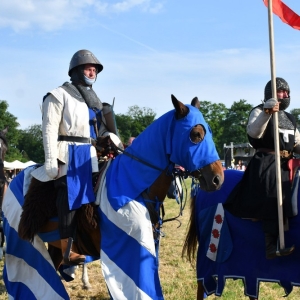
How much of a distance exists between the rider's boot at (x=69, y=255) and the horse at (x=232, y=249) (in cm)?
153

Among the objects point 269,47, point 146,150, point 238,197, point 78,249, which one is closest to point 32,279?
point 78,249

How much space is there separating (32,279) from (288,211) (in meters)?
2.80

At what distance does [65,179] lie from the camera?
4602 millimetres

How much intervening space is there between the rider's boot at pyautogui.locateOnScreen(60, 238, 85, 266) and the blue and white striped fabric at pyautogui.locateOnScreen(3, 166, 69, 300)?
0.37 meters

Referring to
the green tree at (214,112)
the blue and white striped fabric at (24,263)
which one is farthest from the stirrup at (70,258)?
the green tree at (214,112)

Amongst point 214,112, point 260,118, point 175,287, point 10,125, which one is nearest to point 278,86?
point 260,118

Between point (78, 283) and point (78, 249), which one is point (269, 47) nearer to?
point (78, 249)

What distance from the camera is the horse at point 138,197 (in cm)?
404

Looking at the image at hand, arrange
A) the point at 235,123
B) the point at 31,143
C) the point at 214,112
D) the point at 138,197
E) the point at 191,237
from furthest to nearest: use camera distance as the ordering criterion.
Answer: the point at 31,143 < the point at 214,112 < the point at 235,123 < the point at 191,237 < the point at 138,197

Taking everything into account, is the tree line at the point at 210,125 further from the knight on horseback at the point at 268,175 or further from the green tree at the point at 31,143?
the knight on horseback at the point at 268,175

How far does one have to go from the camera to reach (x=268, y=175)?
4871mm

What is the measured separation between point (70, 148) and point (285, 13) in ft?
9.04

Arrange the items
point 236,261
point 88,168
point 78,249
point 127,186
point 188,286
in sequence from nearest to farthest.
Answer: point 127,186
point 88,168
point 78,249
point 236,261
point 188,286

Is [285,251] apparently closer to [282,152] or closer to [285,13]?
[282,152]
